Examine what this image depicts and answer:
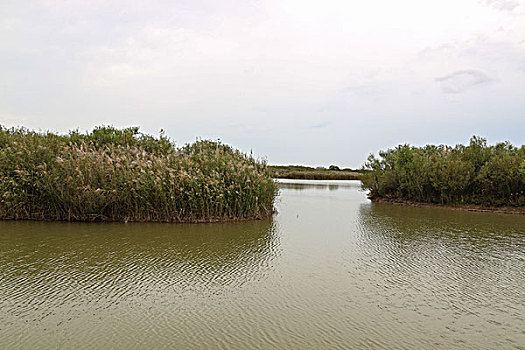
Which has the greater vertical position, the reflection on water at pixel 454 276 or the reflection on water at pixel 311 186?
the reflection on water at pixel 311 186

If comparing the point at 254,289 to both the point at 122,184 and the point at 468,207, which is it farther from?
the point at 468,207

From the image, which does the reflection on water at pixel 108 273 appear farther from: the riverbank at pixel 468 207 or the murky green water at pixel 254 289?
the riverbank at pixel 468 207

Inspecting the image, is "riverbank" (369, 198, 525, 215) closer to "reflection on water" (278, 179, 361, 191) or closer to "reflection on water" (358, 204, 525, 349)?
"reflection on water" (358, 204, 525, 349)

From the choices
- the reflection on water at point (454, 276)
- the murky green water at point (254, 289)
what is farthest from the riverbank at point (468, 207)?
the murky green water at point (254, 289)

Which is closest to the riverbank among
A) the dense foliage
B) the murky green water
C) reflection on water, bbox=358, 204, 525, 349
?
reflection on water, bbox=358, 204, 525, 349

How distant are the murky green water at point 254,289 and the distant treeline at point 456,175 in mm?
6748

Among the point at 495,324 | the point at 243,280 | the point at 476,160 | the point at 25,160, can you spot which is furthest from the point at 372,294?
the point at 476,160

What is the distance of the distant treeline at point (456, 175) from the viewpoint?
16.0 metres

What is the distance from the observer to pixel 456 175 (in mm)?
17047

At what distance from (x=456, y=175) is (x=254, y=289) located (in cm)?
1445

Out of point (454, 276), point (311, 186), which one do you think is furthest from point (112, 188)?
point (311, 186)

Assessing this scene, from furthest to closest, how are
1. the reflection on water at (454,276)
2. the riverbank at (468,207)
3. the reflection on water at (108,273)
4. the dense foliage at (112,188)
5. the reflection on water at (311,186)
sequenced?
the reflection on water at (311,186)
the riverbank at (468,207)
the dense foliage at (112,188)
the reflection on water at (454,276)
the reflection on water at (108,273)

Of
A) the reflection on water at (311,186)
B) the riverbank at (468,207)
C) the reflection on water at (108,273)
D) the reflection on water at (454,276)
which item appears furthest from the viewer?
the reflection on water at (311,186)

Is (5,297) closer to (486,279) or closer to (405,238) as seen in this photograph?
(486,279)
